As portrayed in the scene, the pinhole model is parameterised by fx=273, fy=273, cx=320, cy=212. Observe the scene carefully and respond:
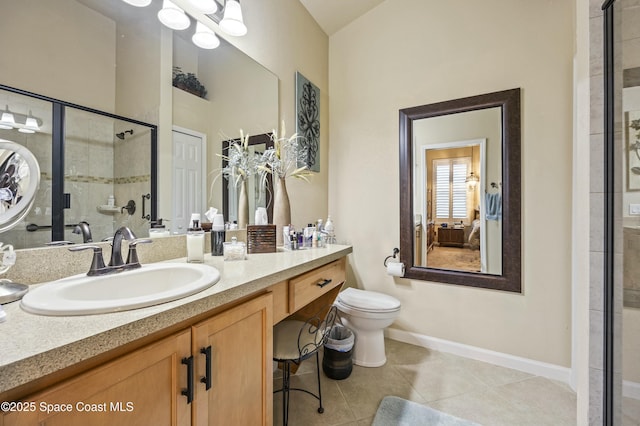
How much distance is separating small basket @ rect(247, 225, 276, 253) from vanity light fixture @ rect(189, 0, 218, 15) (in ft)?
3.72

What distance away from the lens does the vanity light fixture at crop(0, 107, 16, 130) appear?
784 mm

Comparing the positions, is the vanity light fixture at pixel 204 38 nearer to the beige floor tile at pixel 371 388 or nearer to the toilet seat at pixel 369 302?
the toilet seat at pixel 369 302

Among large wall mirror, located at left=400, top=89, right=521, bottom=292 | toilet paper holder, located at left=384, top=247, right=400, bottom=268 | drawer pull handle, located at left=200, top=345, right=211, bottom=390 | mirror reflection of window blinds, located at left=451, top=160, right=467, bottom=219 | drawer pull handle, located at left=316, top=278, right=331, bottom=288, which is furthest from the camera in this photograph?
toilet paper holder, located at left=384, top=247, right=400, bottom=268

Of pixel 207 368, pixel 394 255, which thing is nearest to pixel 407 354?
pixel 394 255

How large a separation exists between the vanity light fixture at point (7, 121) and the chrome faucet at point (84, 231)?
0.33 metres

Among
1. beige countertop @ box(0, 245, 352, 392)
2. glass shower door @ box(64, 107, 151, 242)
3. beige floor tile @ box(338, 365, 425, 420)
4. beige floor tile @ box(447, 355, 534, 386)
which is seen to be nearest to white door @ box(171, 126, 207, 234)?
glass shower door @ box(64, 107, 151, 242)

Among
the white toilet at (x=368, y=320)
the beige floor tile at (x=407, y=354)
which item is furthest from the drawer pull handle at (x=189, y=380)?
the beige floor tile at (x=407, y=354)

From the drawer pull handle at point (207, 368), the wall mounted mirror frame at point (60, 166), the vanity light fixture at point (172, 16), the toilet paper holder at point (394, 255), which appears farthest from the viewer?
the toilet paper holder at point (394, 255)

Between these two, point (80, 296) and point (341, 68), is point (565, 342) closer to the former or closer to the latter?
point (80, 296)

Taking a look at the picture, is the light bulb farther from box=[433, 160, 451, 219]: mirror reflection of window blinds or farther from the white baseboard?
the white baseboard

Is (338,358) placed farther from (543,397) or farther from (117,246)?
(117,246)

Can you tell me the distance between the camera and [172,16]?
50.6 inches

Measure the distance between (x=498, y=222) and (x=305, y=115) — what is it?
170 centimetres

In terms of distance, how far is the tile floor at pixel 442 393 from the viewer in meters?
1.48
